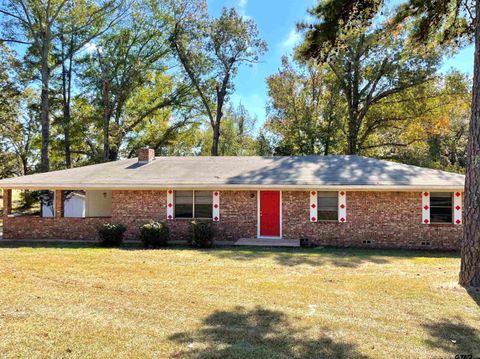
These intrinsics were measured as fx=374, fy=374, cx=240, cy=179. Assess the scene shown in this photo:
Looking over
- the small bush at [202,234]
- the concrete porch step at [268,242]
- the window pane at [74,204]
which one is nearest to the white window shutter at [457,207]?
the concrete porch step at [268,242]

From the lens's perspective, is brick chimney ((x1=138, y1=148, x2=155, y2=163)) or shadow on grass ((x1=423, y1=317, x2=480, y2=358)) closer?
shadow on grass ((x1=423, y1=317, x2=480, y2=358))

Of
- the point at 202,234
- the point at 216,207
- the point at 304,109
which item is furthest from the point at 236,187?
the point at 304,109

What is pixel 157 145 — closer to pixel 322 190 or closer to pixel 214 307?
pixel 322 190

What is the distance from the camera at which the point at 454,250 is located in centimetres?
1310

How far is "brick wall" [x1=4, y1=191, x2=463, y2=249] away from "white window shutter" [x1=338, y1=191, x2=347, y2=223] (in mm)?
144

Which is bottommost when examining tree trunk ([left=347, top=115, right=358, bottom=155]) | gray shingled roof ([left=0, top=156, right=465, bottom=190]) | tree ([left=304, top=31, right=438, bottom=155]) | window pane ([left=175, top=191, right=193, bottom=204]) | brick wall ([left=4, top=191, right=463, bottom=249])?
brick wall ([left=4, top=191, right=463, bottom=249])

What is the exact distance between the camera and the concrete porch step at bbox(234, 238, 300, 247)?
13.2 metres

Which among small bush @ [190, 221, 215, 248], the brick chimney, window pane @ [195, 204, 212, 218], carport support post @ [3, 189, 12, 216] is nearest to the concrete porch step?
small bush @ [190, 221, 215, 248]

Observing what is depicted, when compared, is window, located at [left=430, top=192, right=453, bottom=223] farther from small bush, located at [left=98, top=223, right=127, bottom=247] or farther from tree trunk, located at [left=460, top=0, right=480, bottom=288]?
small bush, located at [left=98, top=223, right=127, bottom=247]

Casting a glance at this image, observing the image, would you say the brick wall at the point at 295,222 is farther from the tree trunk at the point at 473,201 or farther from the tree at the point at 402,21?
the tree trunk at the point at 473,201

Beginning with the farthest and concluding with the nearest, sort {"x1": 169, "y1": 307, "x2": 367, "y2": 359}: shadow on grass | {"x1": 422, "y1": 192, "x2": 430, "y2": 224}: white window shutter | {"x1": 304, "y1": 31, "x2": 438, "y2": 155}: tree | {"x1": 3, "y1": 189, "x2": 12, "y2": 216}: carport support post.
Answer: {"x1": 304, "y1": 31, "x2": 438, "y2": 155}: tree < {"x1": 3, "y1": 189, "x2": 12, "y2": 216}: carport support post < {"x1": 422, "y1": 192, "x2": 430, "y2": 224}: white window shutter < {"x1": 169, "y1": 307, "x2": 367, "y2": 359}: shadow on grass

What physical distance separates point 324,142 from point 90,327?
24184 millimetres

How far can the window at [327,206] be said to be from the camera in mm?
13797

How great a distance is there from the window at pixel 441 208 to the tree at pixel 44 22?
65.2 feet
